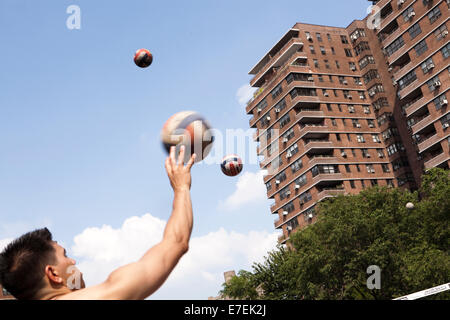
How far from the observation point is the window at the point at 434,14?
5482 cm

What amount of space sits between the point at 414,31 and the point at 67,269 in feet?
207

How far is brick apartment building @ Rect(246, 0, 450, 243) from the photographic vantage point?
6134cm

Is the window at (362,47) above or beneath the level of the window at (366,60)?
above

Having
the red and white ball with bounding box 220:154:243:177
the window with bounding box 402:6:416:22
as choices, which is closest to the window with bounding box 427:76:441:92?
the window with bounding box 402:6:416:22

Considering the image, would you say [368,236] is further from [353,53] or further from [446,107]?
[353,53]

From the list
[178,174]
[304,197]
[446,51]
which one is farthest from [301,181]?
[178,174]

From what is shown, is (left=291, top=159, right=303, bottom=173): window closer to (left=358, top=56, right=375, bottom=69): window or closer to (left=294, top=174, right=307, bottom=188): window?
(left=294, top=174, right=307, bottom=188): window

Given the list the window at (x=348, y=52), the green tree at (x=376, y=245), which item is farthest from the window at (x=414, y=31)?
the green tree at (x=376, y=245)

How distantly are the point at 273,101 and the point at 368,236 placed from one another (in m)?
43.3

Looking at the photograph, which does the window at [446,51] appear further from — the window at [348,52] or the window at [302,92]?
the window at [348,52]

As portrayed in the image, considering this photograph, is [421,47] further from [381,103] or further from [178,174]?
[178,174]

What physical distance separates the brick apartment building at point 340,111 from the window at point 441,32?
2.86 meters

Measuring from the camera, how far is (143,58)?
36.1ft

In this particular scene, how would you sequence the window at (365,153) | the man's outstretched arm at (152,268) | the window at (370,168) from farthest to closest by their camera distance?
the window at (365,153), the window at (370,168), the man's outstretched arm at (152,268)
